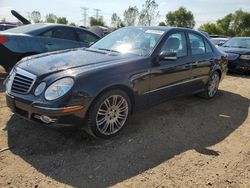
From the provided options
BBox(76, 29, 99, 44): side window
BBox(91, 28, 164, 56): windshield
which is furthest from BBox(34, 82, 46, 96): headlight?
BBox(76, 29, 99, 44): side window

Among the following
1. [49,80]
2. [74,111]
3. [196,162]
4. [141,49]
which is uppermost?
[141,49]

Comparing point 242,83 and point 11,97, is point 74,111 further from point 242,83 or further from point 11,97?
point 242,83

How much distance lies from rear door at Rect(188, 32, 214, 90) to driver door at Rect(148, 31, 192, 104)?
21 centimetres

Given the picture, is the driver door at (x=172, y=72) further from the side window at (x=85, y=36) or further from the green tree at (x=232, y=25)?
the green tree at (x=232, y=25)

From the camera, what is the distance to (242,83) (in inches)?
332

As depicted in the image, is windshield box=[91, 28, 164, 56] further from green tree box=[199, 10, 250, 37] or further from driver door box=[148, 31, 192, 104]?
green tree box=[199, 10, 250, 37]

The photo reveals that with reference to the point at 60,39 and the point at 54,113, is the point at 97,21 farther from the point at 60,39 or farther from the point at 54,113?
the point at 54,113

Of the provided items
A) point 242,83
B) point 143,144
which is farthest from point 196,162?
point 242,83

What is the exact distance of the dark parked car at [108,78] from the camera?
→ 3.48 meters

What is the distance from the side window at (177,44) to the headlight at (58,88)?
6.01 feet

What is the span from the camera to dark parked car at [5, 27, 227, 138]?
348cm

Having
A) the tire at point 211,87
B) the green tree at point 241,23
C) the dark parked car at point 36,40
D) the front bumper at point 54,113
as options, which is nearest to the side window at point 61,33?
the dark parked car at point 36,40

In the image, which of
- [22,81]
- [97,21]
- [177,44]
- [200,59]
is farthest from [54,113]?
[97,21]

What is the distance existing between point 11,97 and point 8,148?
0.66 metres
